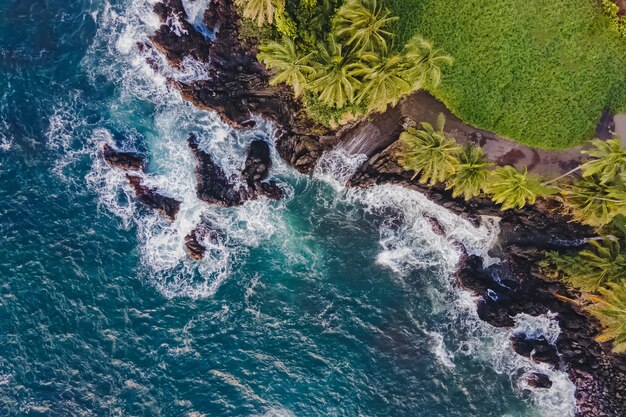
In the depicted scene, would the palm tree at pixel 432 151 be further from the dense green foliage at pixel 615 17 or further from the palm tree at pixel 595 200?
the dense green foliage at pixel 615 17

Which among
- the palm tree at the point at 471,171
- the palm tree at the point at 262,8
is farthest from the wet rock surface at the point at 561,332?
the palm tree at the point at 262,8

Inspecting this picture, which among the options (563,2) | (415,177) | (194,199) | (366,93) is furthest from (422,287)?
(563,2)

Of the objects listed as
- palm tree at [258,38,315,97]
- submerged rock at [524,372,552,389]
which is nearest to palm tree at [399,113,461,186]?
palm tree at [258,38,315,97]

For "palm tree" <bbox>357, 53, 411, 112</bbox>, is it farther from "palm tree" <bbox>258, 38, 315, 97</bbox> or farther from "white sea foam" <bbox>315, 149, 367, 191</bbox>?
"white sea foam" <bbox>315, 149, 367, 191</bbox>

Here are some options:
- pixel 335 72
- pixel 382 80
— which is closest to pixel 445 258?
pixel 382 80

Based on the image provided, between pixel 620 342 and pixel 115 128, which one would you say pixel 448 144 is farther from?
pixel 115 128

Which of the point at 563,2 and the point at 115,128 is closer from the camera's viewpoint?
the point at 563,2

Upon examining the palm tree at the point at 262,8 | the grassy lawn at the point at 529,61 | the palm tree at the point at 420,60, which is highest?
the grassy lawn at the point at 529,61
